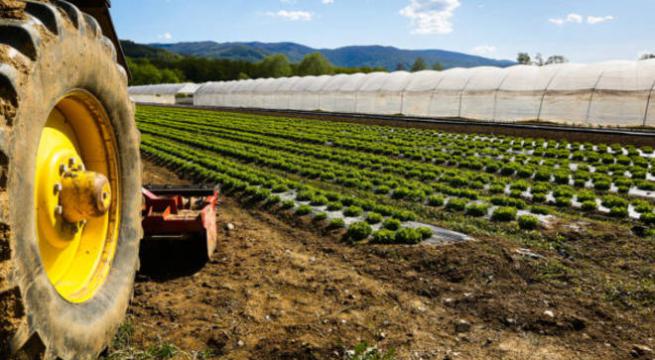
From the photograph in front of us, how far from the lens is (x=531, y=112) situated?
27422 millimetres

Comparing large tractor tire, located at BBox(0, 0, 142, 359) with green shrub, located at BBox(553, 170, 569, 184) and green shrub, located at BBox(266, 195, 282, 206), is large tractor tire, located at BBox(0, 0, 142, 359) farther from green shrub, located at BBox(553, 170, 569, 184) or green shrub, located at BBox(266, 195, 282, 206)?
green shrub, located at BBox(553, 170, 569, 184)

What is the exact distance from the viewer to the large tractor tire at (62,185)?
1821 mm

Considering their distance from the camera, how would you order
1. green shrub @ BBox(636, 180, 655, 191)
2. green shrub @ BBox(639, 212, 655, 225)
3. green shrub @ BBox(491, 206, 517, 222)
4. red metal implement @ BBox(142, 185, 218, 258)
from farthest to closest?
green shrub @ BBox(636, 180, 655, 191)
green shrub @ BBox(491, 206, 517, 222)
green shrub @ BBox(639, 212, 655, 225)
red metal implement @ BBox(142, 185, 218, 258)

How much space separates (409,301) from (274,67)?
11568 cm

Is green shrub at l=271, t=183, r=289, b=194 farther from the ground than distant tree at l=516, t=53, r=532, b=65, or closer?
closer

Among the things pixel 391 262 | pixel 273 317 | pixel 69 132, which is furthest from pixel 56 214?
pixel 391 262

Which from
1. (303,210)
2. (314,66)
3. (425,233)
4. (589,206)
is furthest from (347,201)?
(314,66)

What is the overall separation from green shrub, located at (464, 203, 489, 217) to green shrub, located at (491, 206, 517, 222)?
0.27 meters

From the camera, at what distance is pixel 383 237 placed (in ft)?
23.0

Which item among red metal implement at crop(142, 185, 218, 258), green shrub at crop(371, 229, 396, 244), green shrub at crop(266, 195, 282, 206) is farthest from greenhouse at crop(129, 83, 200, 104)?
red metal implement at crop(142, 185, 218, 258)

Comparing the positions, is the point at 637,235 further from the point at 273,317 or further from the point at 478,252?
the point at 273,317

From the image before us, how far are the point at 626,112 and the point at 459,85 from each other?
35.4 feet

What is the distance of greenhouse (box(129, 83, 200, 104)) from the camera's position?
79.1m

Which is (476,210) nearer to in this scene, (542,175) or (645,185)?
(542,175)
